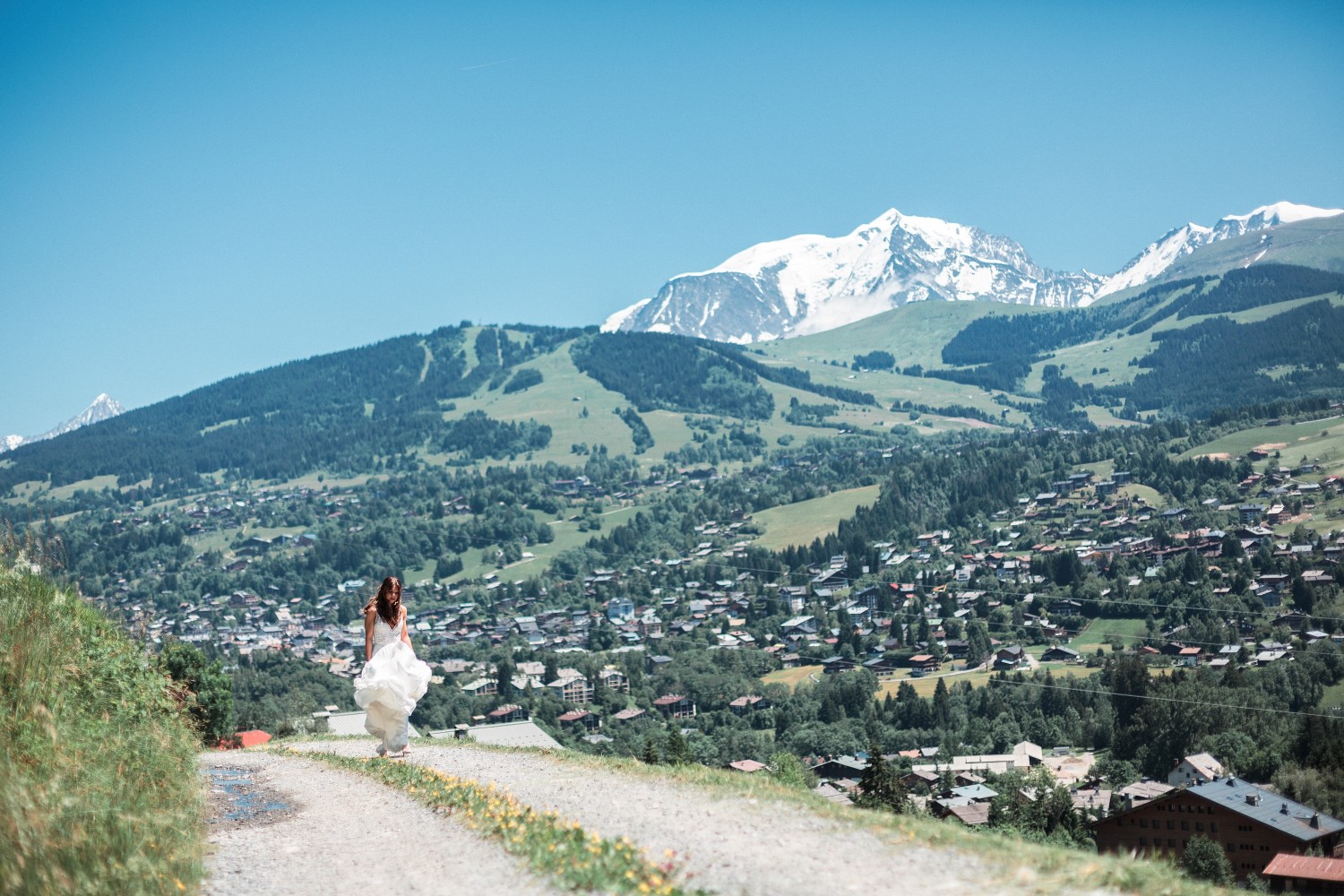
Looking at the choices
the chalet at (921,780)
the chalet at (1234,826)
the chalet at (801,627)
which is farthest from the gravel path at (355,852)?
the chalet at (801,627)

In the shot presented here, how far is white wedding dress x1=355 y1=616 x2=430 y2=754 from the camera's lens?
47.6ft

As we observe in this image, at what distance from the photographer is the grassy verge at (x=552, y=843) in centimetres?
754

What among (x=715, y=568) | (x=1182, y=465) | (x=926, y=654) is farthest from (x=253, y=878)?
(x=1182, y=465)

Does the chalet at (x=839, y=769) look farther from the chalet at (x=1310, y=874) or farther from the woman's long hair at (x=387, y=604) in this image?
the woman's long hair at (x=387, y=604)

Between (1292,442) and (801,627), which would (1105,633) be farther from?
(1292,442)

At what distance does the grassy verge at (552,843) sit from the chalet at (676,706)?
7658 cm

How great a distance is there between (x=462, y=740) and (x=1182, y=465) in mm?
145299

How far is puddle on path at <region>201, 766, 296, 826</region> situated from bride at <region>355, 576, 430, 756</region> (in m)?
1.59

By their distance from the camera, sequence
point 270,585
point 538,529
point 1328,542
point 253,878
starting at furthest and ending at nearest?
1. point 538,529
2. point 270,585
3. point 1328,542
4. point 253,878

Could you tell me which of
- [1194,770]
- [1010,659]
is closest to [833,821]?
[1194,770]

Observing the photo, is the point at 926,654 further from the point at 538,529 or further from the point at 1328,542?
the point at 538,529

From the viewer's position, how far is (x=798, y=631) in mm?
115625

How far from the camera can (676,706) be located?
8812cm

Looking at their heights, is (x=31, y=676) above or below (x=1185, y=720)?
above
